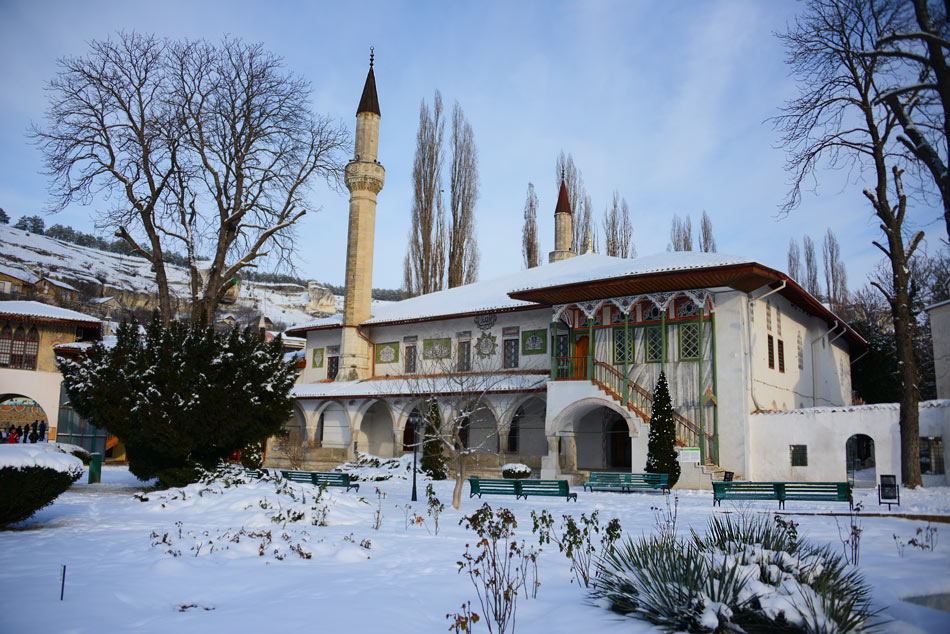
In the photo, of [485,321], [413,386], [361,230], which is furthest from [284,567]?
[361,230]

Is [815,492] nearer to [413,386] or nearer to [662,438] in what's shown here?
[662,438]

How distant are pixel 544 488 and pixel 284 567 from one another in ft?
26.6

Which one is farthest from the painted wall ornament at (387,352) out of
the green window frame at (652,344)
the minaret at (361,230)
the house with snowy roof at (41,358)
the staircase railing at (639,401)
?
the green window frame at (652,344)

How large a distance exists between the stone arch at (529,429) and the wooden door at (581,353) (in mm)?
2668

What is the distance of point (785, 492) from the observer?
1320cm

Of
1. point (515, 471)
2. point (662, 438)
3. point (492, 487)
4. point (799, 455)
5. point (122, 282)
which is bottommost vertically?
point (492, 487)

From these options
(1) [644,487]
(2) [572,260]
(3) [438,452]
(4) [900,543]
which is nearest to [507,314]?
(2) [572,260]

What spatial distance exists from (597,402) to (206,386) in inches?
406

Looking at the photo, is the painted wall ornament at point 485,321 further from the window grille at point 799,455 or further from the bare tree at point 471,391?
the window grille at point 799,455

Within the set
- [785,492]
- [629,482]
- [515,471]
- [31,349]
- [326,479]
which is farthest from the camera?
[31,349]

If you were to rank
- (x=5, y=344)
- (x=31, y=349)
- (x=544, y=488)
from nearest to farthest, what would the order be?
(x=544, y=488) < (x=5, y=344) < (x=31, y=349)

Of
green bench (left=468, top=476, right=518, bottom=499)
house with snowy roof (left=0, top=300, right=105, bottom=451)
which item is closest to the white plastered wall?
green bench (left=468, top=476, right=518, bottom=499)

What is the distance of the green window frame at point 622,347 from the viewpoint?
20156mm

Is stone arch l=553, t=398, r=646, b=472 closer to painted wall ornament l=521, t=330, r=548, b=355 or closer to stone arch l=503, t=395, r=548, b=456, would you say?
stone arch l=503, t=395, r=548, b=456
